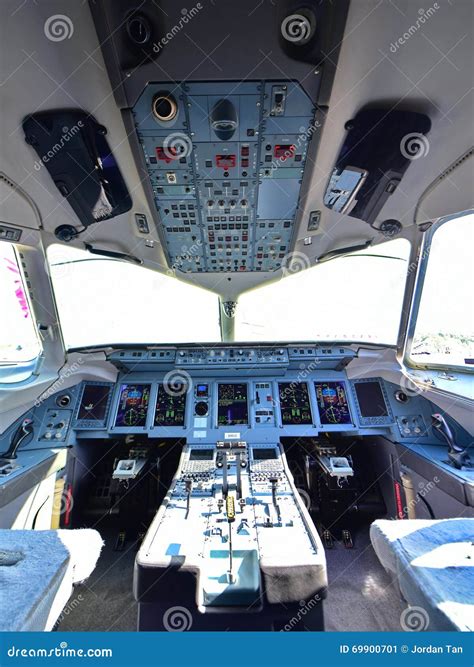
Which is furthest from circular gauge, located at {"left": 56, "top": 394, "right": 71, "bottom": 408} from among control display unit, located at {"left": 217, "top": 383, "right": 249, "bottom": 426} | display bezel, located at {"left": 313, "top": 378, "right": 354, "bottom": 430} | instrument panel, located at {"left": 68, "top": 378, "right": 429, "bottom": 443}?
display bezel, located at {"left": 313, "top": 378, "right": 354, "bottom": 430}

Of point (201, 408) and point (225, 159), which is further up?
point (225, 159)

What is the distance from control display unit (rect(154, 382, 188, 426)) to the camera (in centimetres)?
323

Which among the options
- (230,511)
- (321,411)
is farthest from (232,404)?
(230,511)

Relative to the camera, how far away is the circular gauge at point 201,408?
325 centimetres

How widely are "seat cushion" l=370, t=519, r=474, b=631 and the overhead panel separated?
1.78 m

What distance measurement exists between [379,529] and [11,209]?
2.78 m

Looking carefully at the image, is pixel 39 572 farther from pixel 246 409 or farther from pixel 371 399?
pixel 371 399

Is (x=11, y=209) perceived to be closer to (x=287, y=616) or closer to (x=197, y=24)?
(x=197, y=24)

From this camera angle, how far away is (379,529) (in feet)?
3.51

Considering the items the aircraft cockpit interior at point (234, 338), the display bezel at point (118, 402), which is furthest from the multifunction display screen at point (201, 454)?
A: the display bezel at point (118, 402)

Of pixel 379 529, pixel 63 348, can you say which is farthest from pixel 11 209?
pixel 379 529

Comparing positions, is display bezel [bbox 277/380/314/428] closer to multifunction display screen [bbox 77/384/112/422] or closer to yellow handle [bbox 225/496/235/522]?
yellow handle [bbox 225/496/235/522]

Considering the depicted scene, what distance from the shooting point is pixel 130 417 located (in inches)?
127

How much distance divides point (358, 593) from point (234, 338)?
263cm
